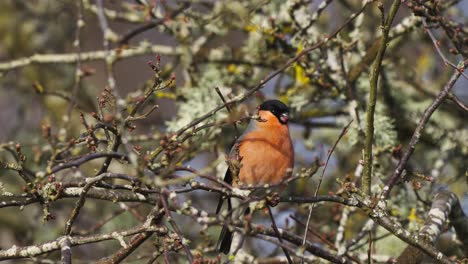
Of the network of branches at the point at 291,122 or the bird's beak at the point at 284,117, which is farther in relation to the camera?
the bird's beak at the point at 284,117

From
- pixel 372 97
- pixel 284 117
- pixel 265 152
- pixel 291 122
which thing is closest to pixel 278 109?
pixel 284 117

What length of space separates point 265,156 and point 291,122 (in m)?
1.18

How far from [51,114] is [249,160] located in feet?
8.76

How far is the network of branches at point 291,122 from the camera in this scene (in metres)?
2.86

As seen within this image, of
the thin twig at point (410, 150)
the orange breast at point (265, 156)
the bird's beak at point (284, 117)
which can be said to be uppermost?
the bird's beak at point (284, 117)

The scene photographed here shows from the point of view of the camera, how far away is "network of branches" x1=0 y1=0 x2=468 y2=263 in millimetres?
2855

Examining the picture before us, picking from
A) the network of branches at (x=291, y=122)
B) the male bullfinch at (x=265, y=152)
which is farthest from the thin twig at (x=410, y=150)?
the male bullfinch at (x=265, y=152)

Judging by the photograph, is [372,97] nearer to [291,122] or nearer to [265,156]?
[265,156]

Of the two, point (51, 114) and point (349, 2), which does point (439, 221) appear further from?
point (51, 114)

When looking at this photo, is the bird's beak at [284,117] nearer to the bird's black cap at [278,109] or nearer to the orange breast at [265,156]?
the bird's black cap at [278,109]

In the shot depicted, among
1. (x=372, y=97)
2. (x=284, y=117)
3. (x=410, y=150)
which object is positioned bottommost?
(x=410, y=150)

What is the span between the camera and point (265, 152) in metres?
3.78

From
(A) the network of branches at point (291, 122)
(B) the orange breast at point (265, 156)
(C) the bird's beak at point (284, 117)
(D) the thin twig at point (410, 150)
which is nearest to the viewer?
(A) the network of branches at point (291, 122)

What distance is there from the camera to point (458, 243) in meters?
3.75
